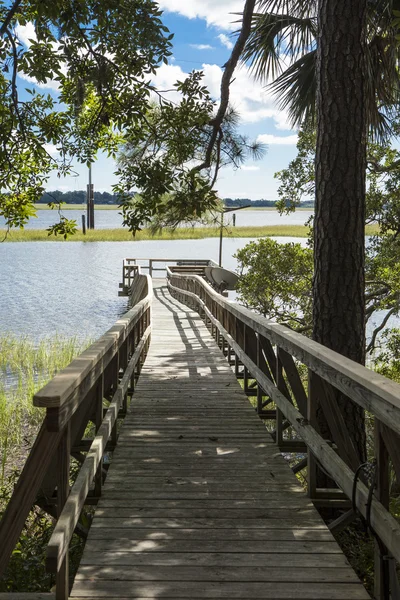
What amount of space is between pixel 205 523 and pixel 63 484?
986 mm

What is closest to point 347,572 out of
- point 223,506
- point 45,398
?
point 223,506

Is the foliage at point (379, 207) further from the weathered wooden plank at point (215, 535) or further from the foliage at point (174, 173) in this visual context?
the weathered wooden plank at point (215, 535)

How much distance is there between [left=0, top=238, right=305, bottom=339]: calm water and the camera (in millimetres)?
23031

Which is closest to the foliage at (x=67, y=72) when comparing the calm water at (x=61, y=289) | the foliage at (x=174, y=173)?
the foliage at (x=174, y=173)

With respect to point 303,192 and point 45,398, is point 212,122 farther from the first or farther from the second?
point 45,398

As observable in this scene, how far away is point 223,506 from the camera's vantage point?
12.0 ft

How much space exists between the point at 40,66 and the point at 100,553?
214 inches

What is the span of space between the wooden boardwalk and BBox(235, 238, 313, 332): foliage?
20.2 ft

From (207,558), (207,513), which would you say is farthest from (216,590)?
(207,513)

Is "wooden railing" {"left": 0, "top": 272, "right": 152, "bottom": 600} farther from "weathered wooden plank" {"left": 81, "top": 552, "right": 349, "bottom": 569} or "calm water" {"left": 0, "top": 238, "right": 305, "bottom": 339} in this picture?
"calm water" {"left": 0, "top": 238, "right": 305, "bottom": 339}

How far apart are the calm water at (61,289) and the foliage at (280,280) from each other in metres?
9.12

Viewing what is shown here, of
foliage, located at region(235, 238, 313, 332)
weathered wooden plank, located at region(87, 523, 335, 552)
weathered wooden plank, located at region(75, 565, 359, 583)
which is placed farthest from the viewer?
foliage, located at region(235, 238, 313, 332)

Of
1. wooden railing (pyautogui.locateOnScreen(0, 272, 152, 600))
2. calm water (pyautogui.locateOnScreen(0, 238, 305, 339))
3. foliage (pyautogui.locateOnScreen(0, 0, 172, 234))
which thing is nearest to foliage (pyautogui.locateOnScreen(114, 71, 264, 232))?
foliage (pyautogui.locateOnScreen(0, 0, 172, 234))

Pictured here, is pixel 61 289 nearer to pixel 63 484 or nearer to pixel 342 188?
pixel 342 188
